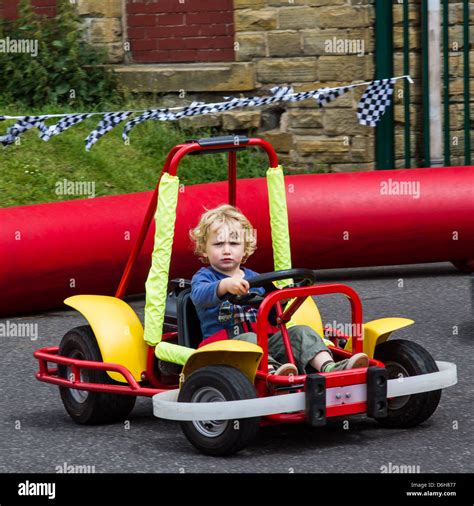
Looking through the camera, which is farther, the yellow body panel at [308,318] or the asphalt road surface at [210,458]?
the yellow body panel at [308,318]

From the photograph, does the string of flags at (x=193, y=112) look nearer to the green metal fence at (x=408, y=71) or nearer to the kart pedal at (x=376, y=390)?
the green metal fence at (x=408, y=71)

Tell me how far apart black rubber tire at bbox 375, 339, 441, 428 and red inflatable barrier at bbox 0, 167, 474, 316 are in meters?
3.33

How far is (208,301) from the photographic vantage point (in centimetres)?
548

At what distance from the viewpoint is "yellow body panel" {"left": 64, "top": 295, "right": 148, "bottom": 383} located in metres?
5.77

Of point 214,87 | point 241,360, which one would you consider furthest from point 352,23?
point 241,360

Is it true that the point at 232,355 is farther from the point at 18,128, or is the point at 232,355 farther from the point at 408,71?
the point at 408,71

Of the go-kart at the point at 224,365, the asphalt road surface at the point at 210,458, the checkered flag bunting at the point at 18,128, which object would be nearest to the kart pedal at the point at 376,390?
the go-kart at the point at 224,365

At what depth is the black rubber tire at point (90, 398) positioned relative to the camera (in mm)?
5805

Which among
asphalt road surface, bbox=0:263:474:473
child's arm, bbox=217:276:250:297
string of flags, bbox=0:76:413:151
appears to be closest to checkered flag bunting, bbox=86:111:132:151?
string of flags, bbox=0:76:413:151

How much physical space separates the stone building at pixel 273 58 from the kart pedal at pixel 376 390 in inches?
264

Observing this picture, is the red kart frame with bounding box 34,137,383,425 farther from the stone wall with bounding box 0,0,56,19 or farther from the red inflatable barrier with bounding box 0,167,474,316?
the stone wall with bounding box 0,0,56,19

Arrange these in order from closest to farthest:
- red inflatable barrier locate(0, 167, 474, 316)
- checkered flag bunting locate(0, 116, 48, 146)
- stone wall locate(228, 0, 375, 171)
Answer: checkered flag bunting locate(0, 116, 48, 146)
red inflatable barrier locate(0, 167, 474, 316)
stone wall locate(228, 0, 375, 171)

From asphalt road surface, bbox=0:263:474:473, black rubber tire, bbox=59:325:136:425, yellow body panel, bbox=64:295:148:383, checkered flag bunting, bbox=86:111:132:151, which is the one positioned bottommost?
asphalt road surface, bbox=0:263:474:473

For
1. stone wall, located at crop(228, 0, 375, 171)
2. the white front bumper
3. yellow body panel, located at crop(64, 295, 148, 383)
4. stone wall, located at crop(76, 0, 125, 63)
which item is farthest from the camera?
stone wall, located at crop(76, 0, 125, 63)
